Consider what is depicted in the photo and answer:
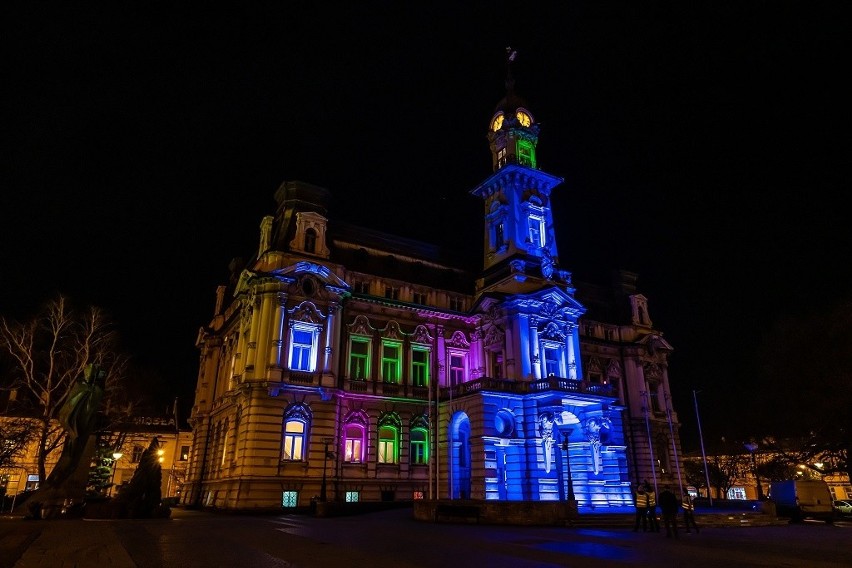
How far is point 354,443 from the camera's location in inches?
1506

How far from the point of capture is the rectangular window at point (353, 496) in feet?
119

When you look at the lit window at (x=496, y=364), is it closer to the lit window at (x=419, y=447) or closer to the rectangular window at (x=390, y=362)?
the lit window at (x=419, y=447)

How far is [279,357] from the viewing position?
3641 centimetres

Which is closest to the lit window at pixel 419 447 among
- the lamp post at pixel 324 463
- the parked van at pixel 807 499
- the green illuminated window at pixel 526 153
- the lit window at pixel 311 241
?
the lamp post at pixel 324 463

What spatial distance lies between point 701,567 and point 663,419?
45678 mm

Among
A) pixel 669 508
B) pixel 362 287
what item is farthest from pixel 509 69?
pixel 669 508

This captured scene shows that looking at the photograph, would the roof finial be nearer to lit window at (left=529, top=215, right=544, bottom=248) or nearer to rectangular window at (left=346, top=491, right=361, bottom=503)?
lit window at (left=529, top=215, right=544, bottom=248)

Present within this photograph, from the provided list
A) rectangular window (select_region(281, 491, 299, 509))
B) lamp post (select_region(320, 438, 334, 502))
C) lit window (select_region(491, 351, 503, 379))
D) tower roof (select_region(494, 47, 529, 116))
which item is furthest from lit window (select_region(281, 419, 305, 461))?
tower roof (select_region(494, 47, 529, 116))

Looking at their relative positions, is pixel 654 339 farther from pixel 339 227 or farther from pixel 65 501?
pixel 65 501

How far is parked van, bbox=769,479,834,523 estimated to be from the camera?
111ft

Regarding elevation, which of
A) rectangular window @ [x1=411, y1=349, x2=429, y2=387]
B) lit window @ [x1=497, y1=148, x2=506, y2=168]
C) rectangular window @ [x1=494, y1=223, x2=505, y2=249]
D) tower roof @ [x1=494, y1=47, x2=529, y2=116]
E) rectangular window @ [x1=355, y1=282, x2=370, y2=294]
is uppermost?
tower roof @ [x1=494, y1=47, x2=529, y2=116]

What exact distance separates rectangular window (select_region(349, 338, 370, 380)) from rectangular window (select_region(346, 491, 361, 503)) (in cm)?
782

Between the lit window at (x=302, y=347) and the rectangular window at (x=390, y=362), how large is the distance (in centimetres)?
582

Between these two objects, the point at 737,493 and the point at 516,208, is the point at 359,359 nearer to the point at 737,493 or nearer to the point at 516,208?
the point at 516,208
